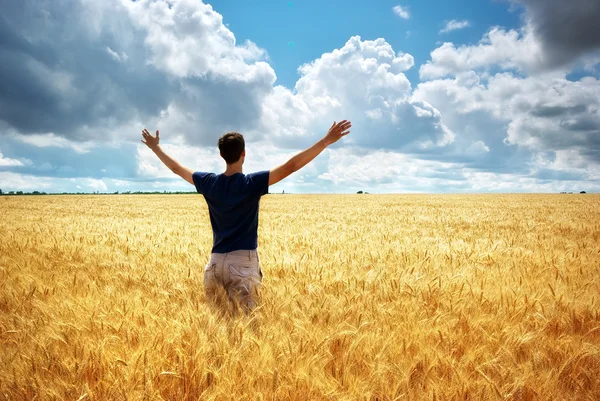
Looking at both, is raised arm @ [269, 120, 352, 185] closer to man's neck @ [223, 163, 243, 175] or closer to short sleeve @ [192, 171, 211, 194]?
man's neck @ [223, 163, 243, 175]

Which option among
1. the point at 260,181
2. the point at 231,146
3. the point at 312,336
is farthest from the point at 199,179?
the point at 312,336

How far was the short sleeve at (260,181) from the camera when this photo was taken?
293 cm

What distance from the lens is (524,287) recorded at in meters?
3.81

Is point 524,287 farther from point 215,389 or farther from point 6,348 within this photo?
point 6,348

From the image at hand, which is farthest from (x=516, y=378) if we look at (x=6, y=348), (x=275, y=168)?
(x=6, y=348)

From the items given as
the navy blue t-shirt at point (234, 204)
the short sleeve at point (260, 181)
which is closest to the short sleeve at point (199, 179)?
the navy blue t-shirt at point (234, 204)

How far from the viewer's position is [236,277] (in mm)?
3066

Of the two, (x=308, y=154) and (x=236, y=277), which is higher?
(x=308, y=154)

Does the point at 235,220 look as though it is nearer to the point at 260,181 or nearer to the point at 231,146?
the point at 260,181

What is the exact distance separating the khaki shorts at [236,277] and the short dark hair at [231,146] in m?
0.83

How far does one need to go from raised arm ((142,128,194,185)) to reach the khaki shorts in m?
0.87

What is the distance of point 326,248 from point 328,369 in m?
4.38

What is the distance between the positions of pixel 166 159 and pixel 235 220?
1172 mm

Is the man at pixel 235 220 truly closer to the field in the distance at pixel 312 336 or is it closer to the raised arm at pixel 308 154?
the raised arm at pixel 308 154
